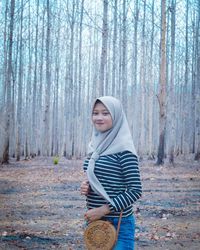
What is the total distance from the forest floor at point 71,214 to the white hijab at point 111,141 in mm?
2959

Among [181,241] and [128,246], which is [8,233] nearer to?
[181,241]

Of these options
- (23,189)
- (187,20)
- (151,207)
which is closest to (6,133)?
(23,189)

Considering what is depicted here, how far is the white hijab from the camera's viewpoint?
2.44 meters

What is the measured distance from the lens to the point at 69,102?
87.6 feet

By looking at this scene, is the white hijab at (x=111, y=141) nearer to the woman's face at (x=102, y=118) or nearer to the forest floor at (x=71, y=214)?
the woman's face at (x=102, y=118)

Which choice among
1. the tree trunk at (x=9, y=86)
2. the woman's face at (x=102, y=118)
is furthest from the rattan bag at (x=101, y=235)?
the tree trunk at (x=9, y=86)

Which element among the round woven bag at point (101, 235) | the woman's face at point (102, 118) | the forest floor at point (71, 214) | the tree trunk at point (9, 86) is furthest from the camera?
the tree trunk at point (9, 86)

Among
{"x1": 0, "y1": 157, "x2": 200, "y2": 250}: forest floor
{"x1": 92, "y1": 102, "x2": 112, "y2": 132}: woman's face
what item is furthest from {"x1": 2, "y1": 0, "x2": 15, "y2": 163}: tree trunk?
{"x1": 92, "y1": 102, "x2": 112, "y2": 132}: woman's face

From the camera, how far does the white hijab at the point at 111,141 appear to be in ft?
7.99

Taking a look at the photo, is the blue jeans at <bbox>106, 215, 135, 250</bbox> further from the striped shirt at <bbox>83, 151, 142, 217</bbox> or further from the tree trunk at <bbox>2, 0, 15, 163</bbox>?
the tree trunk at <bbox>2, 0, 15, 163</bbox>

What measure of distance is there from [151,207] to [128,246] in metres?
5.44

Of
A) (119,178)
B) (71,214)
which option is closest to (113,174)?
(119,178)

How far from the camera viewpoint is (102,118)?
2527mm

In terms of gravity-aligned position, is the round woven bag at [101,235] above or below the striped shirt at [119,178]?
→ below
